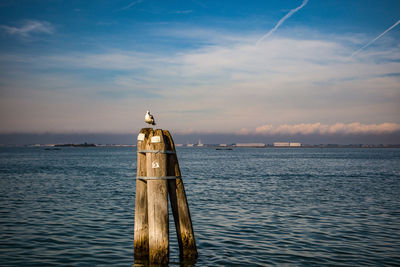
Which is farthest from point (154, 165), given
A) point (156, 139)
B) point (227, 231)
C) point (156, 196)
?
point (227, 231)

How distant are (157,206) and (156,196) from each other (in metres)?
0.26

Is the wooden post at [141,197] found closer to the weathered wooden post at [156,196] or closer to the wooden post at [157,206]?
the weathered wooden post at [156,196]

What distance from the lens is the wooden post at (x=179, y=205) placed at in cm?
998

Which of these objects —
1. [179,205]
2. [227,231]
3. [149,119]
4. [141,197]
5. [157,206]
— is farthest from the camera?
[227,231]

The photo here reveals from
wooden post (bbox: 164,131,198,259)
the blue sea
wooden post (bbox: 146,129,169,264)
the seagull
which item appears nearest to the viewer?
wooden post (bbox: 146,129,169,264)

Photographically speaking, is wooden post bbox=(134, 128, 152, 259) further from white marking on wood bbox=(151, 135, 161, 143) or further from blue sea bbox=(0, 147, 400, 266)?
blue sea bbox=(0, 147, 400, 266)

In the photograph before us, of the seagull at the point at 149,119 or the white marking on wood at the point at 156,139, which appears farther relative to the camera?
the seagull at the point at 149,119

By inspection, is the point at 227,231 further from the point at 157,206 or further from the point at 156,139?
the point at 156,139

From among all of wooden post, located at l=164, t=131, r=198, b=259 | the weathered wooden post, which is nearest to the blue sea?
wooden post, located at l=164, t=131, r=198, b=259

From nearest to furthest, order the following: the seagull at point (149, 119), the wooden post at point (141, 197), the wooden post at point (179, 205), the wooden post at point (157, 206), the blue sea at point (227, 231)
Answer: the wooden post at point (157, 206) → the wooden post at point (141, 197) → the wooden post at point (179, 205) → the seagull at point (149, 119) → the blue sea at point (227, 231)

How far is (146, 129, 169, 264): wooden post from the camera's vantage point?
948 cm

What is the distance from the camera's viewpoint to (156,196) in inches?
374

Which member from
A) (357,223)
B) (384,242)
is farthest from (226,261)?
(357,223)

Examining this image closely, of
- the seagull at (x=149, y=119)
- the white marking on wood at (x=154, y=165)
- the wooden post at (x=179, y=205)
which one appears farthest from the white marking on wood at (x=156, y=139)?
the seagull at (x=149, y=119)
